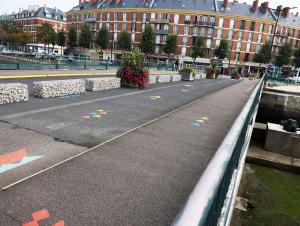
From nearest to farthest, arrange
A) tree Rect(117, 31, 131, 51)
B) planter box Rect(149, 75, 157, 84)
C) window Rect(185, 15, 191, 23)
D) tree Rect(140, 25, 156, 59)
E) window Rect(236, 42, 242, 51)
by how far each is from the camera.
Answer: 1. planter box Rect(149, 75, 157, 84)
2. tree Rect(140, 25, 156, 59)
3. tree Rect(117, 31, 131, 51)
4. window Rect(185, 15, 191, 23)
5. window Rect(236, 42, 242, 51)

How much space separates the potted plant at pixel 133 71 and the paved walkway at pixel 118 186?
29.6 ft

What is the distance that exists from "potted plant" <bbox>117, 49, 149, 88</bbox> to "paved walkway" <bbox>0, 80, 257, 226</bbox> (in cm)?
901

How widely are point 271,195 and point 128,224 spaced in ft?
22.6

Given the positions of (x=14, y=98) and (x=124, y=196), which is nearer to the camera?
(x=124, y=196)

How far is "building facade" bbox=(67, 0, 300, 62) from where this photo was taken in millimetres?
60125

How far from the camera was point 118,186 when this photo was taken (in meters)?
3.89

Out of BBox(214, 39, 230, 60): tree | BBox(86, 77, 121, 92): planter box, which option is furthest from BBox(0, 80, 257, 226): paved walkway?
BBox(214, 39, 230, 60): tree

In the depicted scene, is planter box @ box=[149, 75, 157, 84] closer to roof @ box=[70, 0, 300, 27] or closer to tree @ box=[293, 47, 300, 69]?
roof @ box=[70, 0, 300, 27]

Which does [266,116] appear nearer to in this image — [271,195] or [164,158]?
[271,195]

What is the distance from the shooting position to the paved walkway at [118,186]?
316 centimetres

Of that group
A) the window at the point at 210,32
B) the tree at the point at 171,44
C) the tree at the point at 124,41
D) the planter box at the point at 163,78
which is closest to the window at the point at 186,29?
the window at the point at 210,32

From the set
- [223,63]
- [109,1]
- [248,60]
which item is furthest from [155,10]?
[248,60]

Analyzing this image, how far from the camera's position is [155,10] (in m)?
61.3

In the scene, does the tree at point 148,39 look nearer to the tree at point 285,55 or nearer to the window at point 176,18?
the window at point 176,18
